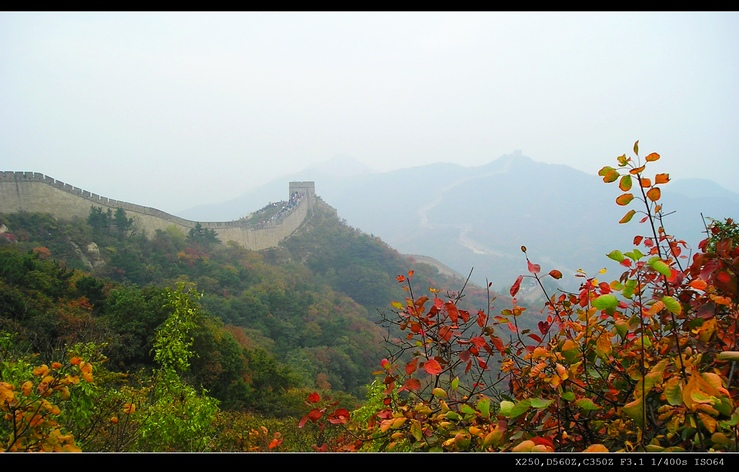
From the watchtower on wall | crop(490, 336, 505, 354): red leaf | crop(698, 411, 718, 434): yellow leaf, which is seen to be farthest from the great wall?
crop(698, 411, 718, 434): yellow leaf

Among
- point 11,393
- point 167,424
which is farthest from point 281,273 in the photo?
point 11,393

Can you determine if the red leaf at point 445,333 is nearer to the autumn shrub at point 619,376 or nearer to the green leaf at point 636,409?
the autumn shrub at point 619,376

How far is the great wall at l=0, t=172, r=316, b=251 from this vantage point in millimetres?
14906

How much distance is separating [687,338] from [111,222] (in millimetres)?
18940

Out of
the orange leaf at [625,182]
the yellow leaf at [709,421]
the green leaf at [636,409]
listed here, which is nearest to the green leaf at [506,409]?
the green leaf at [636,409]

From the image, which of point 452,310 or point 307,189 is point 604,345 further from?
point 307,189

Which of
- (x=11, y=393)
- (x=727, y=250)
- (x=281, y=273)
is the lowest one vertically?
(x=281, y=273)

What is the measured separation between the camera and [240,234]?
22.5 meters

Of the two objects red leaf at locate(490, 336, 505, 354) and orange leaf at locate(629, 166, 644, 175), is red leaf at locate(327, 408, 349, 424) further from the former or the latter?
orange leaf at locate(629, 166, 644, 175)

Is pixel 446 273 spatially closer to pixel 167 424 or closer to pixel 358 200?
pixel 358 200

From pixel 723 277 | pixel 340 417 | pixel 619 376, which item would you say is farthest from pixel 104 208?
pixel 723 277

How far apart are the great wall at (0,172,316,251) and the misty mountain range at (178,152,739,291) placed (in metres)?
2.23

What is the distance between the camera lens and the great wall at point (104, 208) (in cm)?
1491
